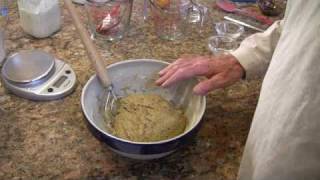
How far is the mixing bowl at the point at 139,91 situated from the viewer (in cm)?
64

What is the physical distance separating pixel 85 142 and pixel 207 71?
0.26 metres

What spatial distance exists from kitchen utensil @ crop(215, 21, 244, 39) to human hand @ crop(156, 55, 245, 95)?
0.23m

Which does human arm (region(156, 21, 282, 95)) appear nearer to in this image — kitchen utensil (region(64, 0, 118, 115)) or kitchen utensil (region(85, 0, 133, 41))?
kitchen utensil (region(64, 0, 118, 115))

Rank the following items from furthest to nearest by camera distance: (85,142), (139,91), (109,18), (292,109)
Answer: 1. (109,18)
2. (139,91)
3. (85,142)
4. (292,109)

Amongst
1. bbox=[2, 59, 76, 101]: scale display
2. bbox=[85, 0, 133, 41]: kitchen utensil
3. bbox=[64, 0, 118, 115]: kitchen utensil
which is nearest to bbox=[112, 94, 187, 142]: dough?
bbox=[64, 0, 118, 115]: kitchen utensil

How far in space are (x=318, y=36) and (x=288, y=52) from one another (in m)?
0.05

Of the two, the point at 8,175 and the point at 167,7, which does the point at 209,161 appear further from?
the point at 167,7

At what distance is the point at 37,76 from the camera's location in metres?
0.81

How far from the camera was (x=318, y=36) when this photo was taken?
52 centimetres

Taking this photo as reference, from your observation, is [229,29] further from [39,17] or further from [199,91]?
[39,17]

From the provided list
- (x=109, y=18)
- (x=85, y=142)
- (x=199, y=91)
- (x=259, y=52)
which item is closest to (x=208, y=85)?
(x=199, y=91)

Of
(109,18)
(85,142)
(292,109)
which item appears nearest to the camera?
(292,109)

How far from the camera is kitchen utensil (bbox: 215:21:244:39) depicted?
1021 mm

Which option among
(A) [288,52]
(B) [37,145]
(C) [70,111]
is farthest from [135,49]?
(A) [288,52]
